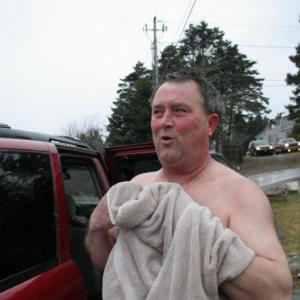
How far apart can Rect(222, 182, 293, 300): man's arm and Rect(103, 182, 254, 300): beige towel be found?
1.7 inches

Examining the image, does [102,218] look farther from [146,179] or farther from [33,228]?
[33,228]

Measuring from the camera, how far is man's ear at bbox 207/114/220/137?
208 cm

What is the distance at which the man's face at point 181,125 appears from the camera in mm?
1975

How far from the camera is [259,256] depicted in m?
1.68

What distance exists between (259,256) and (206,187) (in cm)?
36

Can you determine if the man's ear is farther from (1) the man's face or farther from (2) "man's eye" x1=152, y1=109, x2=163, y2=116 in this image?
(2) "man's eye" x1=152, y1=109, x2=163, y2=116

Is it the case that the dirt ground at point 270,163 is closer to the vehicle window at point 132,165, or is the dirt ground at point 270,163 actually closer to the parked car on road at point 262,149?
the parked car on road at point 262,149

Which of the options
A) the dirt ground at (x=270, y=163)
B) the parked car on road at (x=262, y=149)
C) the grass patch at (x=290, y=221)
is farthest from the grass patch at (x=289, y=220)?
the parked car on road at (x=262, y=149)

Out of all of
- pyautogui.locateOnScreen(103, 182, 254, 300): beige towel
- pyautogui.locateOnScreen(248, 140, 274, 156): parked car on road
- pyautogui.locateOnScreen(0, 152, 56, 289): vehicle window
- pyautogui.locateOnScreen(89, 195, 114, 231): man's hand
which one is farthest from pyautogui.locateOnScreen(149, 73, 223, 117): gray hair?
pyautogui.locateOnScreen(248, 140, 274, 156): parked car on road

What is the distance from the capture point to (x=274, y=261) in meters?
1.69

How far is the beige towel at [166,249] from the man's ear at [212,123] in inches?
13.6

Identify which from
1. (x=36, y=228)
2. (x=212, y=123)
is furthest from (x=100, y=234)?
(x=212, y=123)

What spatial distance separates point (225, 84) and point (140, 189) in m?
50.8

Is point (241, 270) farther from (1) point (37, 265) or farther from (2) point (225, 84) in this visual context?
(2) point (225, 84)
